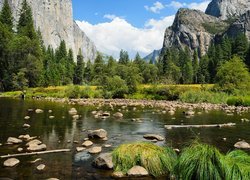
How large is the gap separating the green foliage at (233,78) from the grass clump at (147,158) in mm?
50872

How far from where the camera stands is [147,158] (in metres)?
13.8

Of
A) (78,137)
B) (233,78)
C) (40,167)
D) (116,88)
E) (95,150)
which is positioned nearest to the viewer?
(40,167)

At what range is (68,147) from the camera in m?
18.7

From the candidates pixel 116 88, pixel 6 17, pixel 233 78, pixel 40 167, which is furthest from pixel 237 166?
pixel 6 17

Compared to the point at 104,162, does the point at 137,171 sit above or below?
below

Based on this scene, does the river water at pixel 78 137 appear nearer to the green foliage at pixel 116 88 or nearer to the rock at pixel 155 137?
the rock at pixel 155 137

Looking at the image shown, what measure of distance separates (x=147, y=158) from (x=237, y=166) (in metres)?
4.50

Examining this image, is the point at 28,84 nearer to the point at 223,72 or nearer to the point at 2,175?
the point at 223,72

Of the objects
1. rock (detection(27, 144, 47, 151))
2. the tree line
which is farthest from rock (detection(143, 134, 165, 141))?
the tree line

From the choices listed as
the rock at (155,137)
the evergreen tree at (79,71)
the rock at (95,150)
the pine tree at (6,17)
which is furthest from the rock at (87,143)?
the evergreen tree at (79,71)

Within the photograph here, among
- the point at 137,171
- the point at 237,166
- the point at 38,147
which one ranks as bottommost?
the point at 137,171

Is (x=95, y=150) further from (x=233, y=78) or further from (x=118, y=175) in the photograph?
(x=233, y=78)

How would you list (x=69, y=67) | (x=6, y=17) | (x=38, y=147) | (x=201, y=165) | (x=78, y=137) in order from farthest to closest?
(x=69, y=67), (x=6, y=17), (x=78, y=137), (x=38, y=147), (x=201, y=165)

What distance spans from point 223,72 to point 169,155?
55132 millimetres
